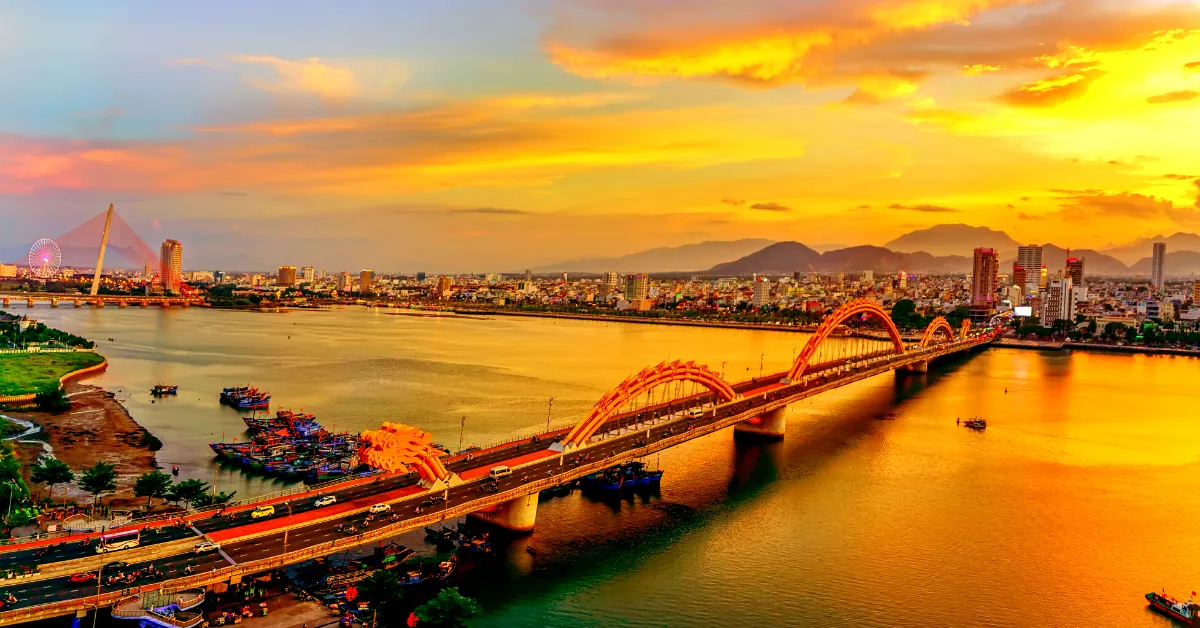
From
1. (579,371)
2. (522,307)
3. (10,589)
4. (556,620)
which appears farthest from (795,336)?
(10,589)

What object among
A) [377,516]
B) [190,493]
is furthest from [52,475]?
[377,516]

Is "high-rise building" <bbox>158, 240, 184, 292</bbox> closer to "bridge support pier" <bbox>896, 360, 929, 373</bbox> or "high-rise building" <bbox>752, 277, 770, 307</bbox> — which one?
"high-rise building" <bbox>752, 277, 770, 307</bbox>

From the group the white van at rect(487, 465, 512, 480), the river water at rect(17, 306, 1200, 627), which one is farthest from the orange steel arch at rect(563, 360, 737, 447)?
the white van at rect(487, 465, 512, 480)

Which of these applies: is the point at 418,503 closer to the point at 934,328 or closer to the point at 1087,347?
the point at 934,328

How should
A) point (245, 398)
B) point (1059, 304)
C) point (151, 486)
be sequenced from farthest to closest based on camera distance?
1. point (1059, 304)
2. point (245, 398)
3. point (151, 486)

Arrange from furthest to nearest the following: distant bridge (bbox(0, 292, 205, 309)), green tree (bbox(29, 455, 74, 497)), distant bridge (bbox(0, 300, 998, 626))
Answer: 1. distant bridge (bbox(0, 292, 205, 309))
2. green tree (bbox(29, 455, 74, 497))
3. distant bridge (bbox(0, 300, 998, 626))

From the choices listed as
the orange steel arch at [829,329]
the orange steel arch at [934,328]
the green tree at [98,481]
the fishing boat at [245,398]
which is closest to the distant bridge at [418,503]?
the orange steel arch at [829,329]
